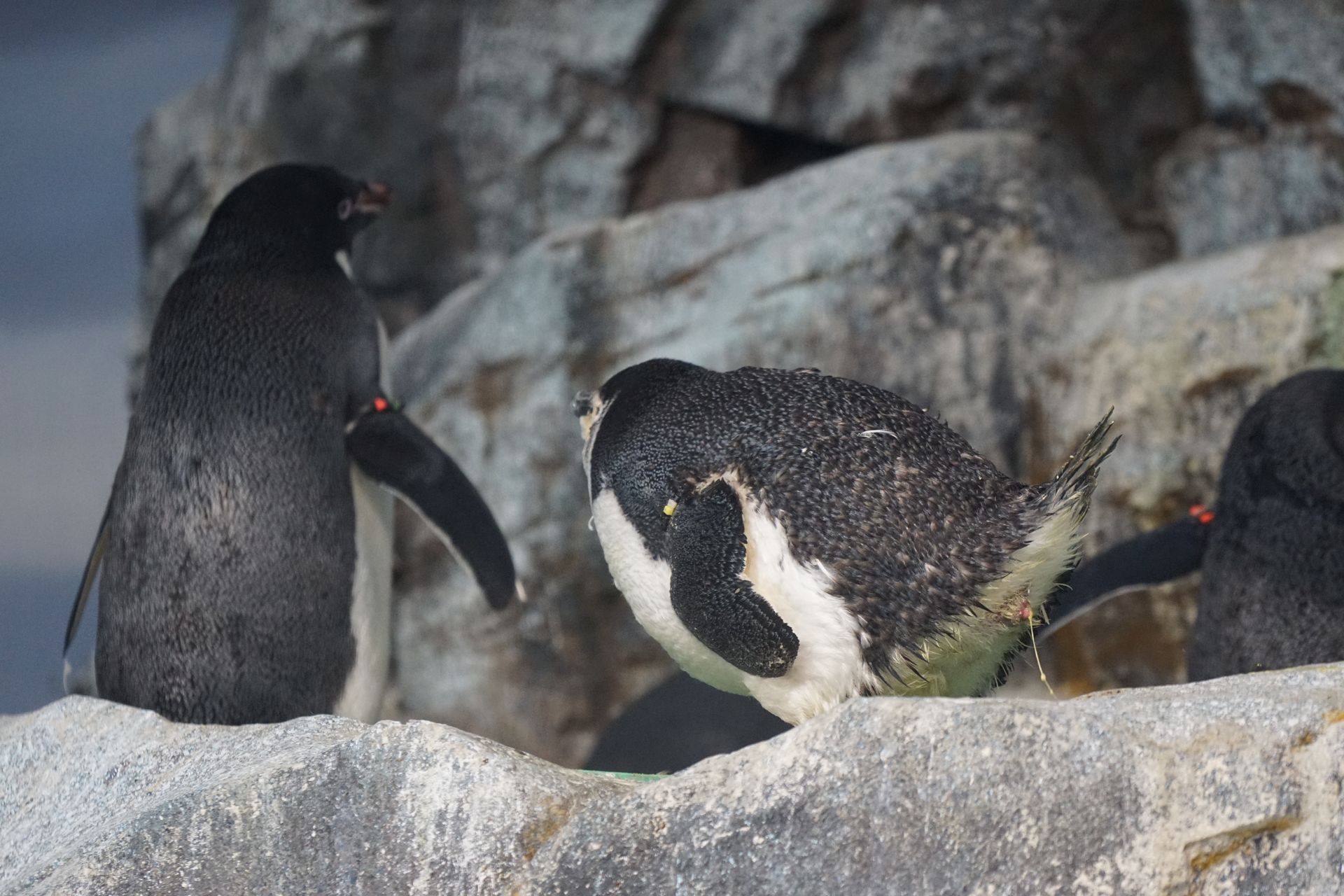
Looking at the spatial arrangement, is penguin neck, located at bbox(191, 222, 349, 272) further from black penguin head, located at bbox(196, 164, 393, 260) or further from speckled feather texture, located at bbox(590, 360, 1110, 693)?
speckled feather texture, located at bbox(590, 360, 1110, 693)

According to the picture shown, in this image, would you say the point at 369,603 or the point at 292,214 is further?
the point at 292,214

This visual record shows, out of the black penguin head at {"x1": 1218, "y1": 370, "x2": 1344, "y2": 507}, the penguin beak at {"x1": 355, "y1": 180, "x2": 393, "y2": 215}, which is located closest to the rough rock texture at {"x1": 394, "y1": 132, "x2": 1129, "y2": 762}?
the black penguin head at {"x1": 1218, "y1": 370, "x2": 1344, "y2": 507}

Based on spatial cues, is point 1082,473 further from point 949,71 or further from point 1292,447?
point 949,71

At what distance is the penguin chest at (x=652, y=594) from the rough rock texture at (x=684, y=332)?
166 cm

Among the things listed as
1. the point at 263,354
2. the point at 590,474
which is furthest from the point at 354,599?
the point at 590,474

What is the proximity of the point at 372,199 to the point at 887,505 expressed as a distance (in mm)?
1710

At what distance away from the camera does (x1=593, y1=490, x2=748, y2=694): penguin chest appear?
187cm

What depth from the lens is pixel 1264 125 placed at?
3812mm

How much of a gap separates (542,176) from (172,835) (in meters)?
3.26

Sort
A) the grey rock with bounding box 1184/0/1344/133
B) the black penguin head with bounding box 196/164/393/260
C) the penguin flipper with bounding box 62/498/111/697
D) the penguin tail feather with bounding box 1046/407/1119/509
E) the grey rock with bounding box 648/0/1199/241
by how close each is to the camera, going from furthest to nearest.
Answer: the grey rock with bounding box 648/0/1199/241 → the grey rock with bounding box 1184/0/1344/133 → the black penguin head with bounding box 196/164/393/260 → the penguin flipper with bounding box 62/498/111/697 → the penguin tail feather with bounding box 1046/407/1119/509

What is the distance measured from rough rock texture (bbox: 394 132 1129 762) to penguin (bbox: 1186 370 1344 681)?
72 centimetres

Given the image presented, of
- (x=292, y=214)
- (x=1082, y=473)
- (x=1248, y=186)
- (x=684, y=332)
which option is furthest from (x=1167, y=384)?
(x=292, y=214)

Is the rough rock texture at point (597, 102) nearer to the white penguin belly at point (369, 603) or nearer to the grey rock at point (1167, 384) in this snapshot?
the grey rock at point (1167, 384)

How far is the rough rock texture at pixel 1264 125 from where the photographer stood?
3686mm
